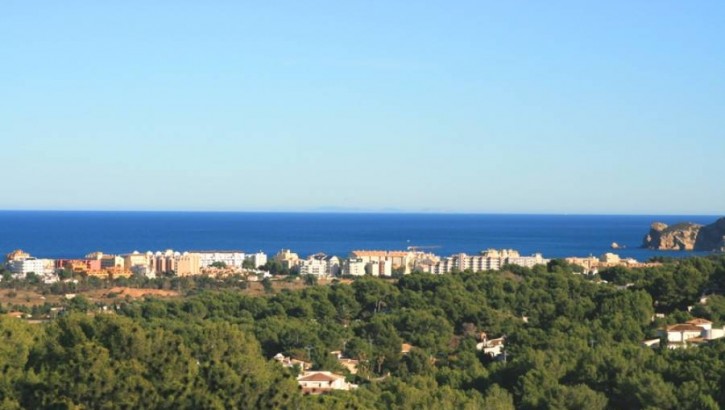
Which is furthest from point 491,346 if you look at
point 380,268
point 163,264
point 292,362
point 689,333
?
point 163,264

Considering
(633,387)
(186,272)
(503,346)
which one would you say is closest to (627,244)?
(186,272)

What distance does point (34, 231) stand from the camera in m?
138

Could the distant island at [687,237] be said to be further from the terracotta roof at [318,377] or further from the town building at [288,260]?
the terracotta roof at [318,377]

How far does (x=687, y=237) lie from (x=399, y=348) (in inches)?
3138

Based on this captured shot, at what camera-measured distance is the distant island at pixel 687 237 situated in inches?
3912

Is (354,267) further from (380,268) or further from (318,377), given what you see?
(318,377)

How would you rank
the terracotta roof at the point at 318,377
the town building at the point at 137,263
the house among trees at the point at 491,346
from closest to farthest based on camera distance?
the terracotta roof at the point at 318,377, the house among trees at the point at 491,346, the town building at the point at 137,263

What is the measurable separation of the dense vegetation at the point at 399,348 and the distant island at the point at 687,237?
63.9 m

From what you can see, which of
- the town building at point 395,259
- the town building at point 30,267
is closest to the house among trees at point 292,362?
the town building at point 30,267

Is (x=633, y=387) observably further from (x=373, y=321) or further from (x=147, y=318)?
(x=147, y=318)

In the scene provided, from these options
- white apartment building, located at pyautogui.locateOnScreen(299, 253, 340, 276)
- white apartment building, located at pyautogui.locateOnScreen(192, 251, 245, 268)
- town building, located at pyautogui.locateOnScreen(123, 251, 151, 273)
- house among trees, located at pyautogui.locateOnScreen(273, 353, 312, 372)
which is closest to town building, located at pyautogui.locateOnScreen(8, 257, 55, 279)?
town building, located at pyautogui.locateOnScreen(123, 251, 151, 273)

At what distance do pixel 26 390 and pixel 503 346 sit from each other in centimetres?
1377

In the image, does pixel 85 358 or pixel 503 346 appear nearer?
pixel 85 358

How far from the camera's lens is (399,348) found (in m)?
27.3
